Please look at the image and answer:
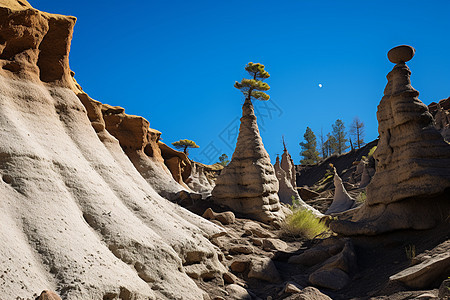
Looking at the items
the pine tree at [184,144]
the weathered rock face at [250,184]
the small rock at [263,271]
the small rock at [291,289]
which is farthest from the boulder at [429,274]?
the pine tree at [184,144]

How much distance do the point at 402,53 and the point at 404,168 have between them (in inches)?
118

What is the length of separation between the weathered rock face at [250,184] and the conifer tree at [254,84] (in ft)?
6.79

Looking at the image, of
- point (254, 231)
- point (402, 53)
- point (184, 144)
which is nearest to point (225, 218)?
point (254, 231)

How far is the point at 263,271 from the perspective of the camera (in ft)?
23.2

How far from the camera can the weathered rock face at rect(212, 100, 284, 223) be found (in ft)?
39.1

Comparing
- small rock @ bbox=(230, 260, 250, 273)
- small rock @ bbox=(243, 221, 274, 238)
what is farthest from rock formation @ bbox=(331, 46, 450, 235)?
small rock @ bbox=(230, 260, 250, 273)

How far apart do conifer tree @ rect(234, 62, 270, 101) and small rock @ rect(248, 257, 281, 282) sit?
8.23 metres

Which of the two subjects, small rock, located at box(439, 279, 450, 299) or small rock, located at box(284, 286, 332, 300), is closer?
small rock, located at box(439, 279, 450, 299)

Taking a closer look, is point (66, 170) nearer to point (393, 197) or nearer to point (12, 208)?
point (12, 208)

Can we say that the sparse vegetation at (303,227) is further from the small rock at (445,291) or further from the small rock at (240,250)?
the small rock at (445,291)

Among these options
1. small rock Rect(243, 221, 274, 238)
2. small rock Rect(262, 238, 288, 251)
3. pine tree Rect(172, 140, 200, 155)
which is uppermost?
pine tree Rect(172, 140, 200, 155)

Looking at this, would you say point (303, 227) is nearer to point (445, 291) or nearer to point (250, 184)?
point (250, 184)

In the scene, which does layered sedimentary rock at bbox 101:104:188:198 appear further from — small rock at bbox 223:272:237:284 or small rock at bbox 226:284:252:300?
small rock at bbox 226:284:252:300

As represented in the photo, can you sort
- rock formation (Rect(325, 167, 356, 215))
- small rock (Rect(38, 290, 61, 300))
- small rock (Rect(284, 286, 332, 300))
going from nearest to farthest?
small rock (Rect(38, 290, 61, 300)) → small rock (Rect(284, 286, 332, 300)) → rock formation (Rect(325, 167, 356, 215))
